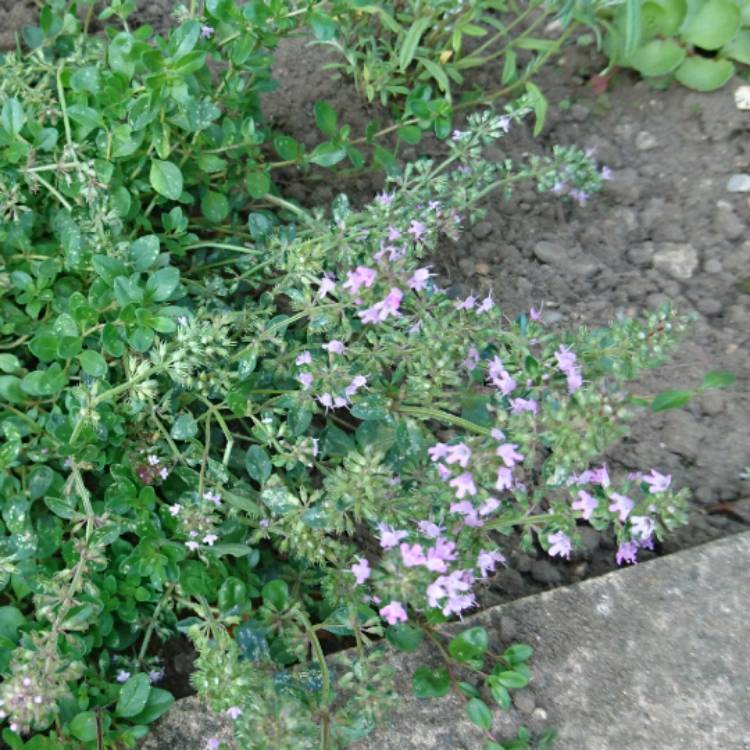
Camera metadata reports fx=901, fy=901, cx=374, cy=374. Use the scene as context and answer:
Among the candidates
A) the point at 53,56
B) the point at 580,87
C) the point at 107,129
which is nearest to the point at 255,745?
the point at 107,129

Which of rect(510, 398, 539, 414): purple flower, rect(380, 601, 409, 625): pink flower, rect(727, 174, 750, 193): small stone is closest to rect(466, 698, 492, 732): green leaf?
rect(380, 601, 409, 625): pink flower

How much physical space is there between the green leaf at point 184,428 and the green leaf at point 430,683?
68 cm

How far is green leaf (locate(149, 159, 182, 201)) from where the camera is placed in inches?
78.4

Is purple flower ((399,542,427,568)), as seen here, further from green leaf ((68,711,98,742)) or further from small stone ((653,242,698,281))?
small stone ((653,242,698,281))

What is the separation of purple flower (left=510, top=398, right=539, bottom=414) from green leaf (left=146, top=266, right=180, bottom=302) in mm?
722

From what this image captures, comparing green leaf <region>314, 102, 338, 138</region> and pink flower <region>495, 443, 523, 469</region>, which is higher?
green leaf <region>314, 102, 338, 138</region>

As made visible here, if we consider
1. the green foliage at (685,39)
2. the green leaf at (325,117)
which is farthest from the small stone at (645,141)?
the green leaf at (325,117)

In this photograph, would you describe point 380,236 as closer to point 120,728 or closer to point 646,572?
point 646,572

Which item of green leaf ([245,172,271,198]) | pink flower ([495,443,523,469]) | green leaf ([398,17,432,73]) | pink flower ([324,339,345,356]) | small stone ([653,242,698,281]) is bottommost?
small stone ([653,242,698,281])

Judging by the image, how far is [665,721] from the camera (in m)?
1.89

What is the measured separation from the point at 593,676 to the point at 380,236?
3.44 feet

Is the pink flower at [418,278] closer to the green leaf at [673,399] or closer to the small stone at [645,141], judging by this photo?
the green leaf at [673,399]

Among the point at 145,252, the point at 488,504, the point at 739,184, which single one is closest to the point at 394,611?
the point at 488,504

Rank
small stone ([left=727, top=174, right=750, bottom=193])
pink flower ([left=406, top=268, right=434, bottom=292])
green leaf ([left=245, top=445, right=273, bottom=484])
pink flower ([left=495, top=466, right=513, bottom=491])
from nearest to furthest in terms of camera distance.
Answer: pink flower ([left=495, top=466, right=513, bottom=491])
pink flower ([left=406, top=268, right=434, bottom=292])
green leaf ([left=245, top=445, right=273, bottom=484])
small stone ([left=727, top=174, right=750, bottom=193])
